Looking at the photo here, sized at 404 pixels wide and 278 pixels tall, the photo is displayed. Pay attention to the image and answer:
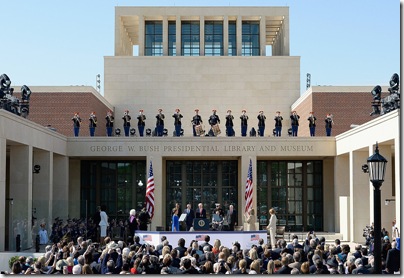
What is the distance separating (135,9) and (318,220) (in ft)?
73.2

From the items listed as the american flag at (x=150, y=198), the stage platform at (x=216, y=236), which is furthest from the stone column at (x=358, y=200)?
the stage platform at (x=216, y=236)

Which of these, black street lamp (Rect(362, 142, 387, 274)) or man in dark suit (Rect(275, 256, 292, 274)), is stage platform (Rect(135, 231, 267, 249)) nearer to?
man in dark suit (Rect(275, 256, 292, 274))

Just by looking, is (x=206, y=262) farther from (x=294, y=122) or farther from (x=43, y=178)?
(x=294, y=122)

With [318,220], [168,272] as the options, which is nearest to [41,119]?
[318,220]

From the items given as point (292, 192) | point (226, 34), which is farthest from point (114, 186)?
point (226, 34)

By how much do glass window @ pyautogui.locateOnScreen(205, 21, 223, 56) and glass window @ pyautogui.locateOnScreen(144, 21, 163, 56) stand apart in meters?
3.54

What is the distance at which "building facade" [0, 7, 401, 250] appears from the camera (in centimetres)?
3475

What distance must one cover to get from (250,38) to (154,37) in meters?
7.40

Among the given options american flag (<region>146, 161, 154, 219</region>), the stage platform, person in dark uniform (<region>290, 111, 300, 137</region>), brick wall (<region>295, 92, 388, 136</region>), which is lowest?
the stage platform

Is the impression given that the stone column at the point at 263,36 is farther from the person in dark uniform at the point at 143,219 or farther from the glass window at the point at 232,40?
the person in dark uniform at the point at 143,219

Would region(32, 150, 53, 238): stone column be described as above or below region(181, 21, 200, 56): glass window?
below

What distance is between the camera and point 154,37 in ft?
190

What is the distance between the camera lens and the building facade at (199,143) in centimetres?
3475

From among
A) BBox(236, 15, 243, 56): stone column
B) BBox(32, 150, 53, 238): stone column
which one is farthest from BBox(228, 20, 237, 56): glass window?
BBox(32, 150, 53, 238): stone column
